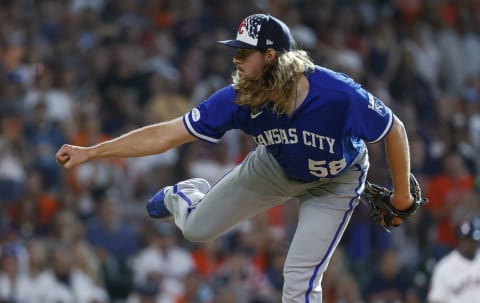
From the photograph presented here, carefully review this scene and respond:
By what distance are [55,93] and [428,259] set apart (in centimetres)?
425

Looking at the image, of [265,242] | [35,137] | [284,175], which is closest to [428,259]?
[265,242]

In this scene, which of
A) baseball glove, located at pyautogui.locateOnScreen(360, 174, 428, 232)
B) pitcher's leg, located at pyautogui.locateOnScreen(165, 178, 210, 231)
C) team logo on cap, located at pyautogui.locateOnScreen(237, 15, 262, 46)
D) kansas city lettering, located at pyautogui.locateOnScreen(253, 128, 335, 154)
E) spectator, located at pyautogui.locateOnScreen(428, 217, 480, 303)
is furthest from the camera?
spectator, located at pyautogui.locateOnScreen(428, 217, 480, 303)

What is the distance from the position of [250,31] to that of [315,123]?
606 millimetres

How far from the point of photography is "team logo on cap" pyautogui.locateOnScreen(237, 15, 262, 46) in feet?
20.5

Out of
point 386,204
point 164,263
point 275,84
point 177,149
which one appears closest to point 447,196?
point 177,149

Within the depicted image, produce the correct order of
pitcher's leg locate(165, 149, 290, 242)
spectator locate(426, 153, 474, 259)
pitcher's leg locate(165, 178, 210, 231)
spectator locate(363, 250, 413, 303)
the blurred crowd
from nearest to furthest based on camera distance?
pitcher's leg locate(165, 149, 290, 242)
pitcher's leg locate(165, 178, 210, 231)
the blurred crowd
spectator locate(363, 250, 413, 303)
spectator locate(426, 153, 474, 259)

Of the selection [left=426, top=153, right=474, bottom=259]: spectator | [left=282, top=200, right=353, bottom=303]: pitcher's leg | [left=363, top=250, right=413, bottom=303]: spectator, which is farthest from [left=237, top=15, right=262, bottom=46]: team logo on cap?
[left=426, top=153, right=474, bottom=259]: spectator

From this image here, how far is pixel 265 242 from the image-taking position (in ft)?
37.8

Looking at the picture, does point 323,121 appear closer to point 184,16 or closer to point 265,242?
point 265,242

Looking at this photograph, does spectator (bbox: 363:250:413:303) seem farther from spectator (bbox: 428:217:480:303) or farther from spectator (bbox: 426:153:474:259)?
spectator (bbox: 428:217:480:303)

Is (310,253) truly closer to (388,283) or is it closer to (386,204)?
(386,204)

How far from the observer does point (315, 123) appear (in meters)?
6.36

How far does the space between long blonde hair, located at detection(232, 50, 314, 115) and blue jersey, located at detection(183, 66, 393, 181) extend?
0.23 ft

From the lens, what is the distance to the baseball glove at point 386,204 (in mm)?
6711
